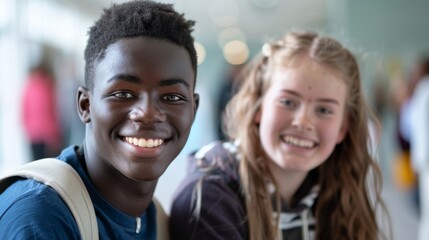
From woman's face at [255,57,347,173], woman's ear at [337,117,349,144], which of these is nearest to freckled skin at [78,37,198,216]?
woman's face at [255,57,347,173]

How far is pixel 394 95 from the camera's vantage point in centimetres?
794

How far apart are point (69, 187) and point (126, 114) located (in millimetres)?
191

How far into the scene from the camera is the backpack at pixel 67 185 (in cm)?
109

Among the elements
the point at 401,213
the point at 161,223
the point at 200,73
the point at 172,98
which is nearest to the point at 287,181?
the point at 161,223

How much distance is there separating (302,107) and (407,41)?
243 inches

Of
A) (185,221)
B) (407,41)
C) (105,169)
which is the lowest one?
(185,221)

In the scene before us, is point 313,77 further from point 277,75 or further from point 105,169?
point 105,169

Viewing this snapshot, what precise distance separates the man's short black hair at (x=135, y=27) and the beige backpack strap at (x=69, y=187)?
0.20 metres

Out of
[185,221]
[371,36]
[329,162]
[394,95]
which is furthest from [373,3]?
[185,221]

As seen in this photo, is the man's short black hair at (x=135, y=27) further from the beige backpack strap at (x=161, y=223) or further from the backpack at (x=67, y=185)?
the beige backpack strap at (x=161, y=223)

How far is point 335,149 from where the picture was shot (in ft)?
6.23

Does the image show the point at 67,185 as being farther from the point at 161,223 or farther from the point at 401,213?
the point at 401,213

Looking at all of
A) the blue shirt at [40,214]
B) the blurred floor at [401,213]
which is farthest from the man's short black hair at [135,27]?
the blurred floor at [401,213]

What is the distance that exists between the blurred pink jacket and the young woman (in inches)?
167
